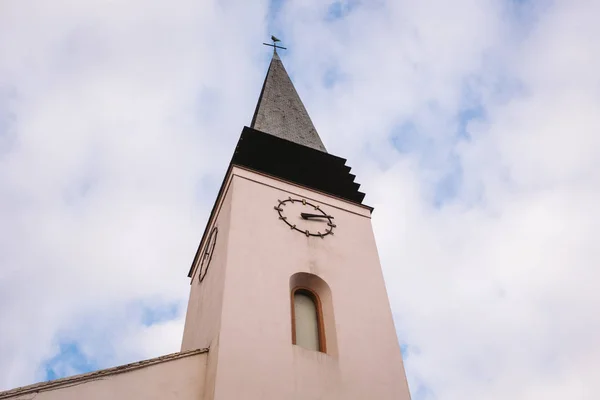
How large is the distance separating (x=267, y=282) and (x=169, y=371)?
8.20ft

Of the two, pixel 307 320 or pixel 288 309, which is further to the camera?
pixel 307 320

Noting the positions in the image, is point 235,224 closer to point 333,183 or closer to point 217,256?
point 217,256

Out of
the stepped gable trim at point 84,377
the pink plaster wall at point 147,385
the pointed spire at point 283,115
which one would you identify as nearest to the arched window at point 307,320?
Answer: the pink plaster wall at point 147,385

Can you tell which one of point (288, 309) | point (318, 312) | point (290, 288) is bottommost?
point (288, 309)

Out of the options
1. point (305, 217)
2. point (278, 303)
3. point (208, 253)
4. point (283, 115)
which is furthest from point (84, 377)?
point (283, 115)

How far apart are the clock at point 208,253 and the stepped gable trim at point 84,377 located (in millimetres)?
4017

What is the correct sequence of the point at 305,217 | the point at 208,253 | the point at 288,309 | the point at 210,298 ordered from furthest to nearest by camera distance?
the point at 208,253
the point at 305,217
the point at 210,298
the point at 288,309

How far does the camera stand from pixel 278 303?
9750mm

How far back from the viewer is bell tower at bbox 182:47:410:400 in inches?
339

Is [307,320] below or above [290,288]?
below

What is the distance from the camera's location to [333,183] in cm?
1427

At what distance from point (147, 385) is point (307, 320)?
10.8ft

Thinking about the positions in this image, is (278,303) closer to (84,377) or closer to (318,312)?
(318,312)

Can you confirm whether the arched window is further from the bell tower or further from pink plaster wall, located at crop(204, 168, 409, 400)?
pink plaster wall, located at crop(204, 168, 409, 400)
